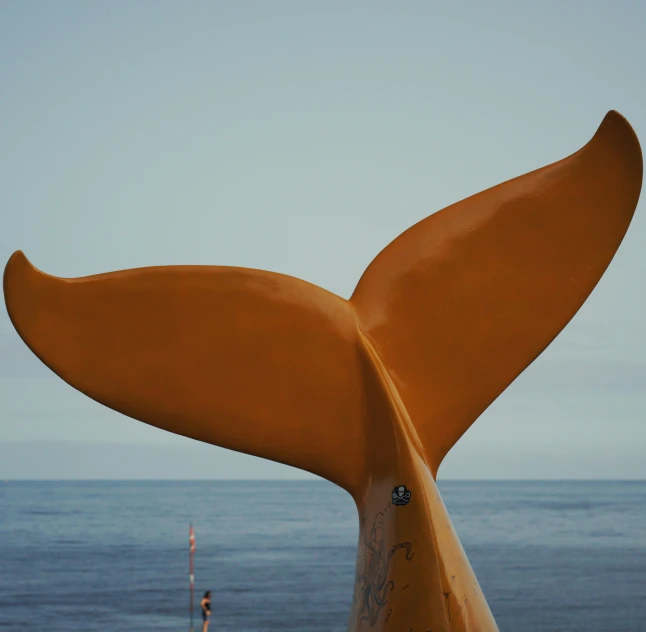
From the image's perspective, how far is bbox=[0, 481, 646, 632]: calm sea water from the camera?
23.8 metres

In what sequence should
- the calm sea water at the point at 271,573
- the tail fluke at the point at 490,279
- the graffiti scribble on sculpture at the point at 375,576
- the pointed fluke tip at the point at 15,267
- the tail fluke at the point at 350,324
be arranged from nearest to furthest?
the pointed fluke tip at the point at 15,267 → the graffiti scribble on sculpture at the point at 375,576 → the tail fluke at the point at 350,324 → the tail fluke at the point at 490,279 → the calm sea water at the point at 271,573

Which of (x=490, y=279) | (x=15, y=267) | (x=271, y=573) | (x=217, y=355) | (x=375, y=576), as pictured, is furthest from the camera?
(x=271, y=573)

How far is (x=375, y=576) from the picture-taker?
147 inches

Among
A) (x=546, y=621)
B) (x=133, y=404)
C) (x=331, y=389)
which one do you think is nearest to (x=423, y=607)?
(x=331, y=389)

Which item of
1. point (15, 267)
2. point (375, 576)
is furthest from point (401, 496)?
point (15, 267)

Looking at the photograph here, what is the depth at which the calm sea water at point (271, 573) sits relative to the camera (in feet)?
77.9

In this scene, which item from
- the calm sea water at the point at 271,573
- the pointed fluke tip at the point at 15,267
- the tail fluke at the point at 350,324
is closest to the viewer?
the pointed fluke tip at the point at 15,267

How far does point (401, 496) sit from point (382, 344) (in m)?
0.76

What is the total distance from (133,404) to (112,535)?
49.7 m

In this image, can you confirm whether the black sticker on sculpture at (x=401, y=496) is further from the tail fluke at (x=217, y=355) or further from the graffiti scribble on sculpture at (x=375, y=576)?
the tail fluke at (x=217, y=355)

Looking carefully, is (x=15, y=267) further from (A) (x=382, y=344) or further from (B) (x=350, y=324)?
(A) (x=382, y=344)

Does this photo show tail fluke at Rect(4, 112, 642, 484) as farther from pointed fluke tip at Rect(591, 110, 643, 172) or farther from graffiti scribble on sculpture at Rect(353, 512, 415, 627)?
graffiti scribble on sculpture at Rect(353, 512, 415, 627)

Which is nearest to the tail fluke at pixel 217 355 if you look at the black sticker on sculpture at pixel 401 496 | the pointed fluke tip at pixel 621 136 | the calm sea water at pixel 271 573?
the black sticker on sculpture at pixel 401 496

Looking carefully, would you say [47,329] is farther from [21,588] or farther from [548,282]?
[21,588]
